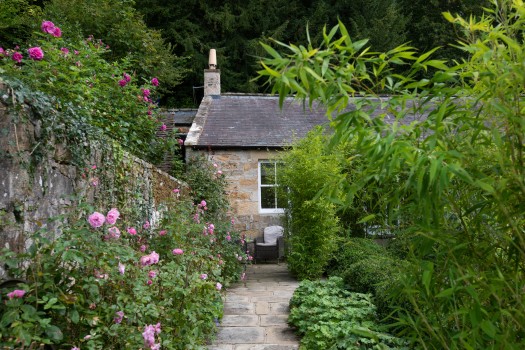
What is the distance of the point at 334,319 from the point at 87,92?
3.27 metres

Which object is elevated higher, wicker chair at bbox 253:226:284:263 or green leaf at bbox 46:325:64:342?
green leaf at bbox 46:325:64:342

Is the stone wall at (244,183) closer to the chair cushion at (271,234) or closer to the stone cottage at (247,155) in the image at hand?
the stone cottage at (247,155)

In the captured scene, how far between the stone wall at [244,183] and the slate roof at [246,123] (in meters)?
0.28

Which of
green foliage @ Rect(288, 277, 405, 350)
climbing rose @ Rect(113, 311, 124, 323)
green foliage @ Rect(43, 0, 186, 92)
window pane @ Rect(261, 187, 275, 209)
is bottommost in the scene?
green foliage @ Rect(288, 277, 405, 350)

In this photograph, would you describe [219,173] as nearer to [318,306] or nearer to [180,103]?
[318,306]

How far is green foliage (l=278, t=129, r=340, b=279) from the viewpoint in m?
8.24

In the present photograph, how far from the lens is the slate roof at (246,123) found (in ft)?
38.0

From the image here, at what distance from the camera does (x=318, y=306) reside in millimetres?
5250

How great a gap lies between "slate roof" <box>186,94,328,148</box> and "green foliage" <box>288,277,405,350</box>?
5.56 metres

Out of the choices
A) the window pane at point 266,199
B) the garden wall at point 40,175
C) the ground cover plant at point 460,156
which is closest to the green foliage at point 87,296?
the garden wall at point 40,175

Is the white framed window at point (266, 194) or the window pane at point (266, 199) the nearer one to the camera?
the white framed window at point (266, 194)

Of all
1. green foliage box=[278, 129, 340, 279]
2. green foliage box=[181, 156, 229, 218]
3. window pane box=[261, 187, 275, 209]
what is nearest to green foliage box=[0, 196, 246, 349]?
green foliage box=[278, 129, 340, 279]

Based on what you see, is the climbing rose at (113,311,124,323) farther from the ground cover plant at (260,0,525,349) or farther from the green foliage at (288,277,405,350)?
the green foliage at (288,277,405,350)

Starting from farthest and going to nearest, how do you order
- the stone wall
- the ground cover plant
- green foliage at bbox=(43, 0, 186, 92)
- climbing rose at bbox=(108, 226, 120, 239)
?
green foliage at bbox=(43, 0, 186, 92) < the stone wall < climbing rose at bbox=(108, 226, 120, 239) < the ground cover plant
